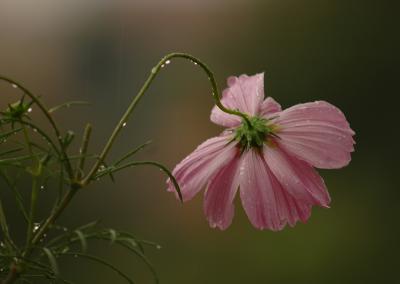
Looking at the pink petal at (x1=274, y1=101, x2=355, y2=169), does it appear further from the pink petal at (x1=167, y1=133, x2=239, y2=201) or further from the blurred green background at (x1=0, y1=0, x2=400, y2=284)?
the blurred green background at (x1=0, y1=0, x2=400, y2=284)

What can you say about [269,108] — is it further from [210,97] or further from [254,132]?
[210,97]

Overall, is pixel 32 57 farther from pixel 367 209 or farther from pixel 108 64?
pixel 367 209

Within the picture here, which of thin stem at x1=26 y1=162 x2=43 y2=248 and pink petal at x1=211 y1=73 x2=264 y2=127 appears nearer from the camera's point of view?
thin stem at x1=26 y1=162 x2=43 y2=248

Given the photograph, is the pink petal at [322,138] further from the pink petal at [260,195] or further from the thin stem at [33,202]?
the thin stem at [33,202]

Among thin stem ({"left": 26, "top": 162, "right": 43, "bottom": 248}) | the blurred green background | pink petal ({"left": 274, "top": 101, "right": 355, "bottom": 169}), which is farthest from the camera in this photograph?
the blurred green background

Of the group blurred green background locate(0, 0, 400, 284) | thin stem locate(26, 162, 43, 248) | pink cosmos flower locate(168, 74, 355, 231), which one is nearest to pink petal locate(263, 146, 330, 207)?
pink cosmos flower locate(168, 74, 355, 231)

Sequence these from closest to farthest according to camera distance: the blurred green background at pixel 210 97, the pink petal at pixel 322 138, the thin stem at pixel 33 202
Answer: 1. the thin stem at pixel 33 202
2. the pink petal at pixel 322 138
3. the blurred green background at pixel 210 97

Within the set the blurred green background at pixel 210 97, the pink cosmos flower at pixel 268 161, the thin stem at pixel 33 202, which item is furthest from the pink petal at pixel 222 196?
the blurred green background at pixel 210 97

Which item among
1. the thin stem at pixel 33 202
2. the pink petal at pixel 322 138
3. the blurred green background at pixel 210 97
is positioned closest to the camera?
the thin stem at pixel 33 202
